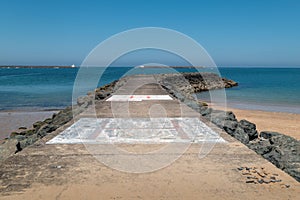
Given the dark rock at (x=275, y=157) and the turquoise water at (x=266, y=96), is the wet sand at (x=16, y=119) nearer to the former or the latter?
the dark rock at (x=275, y=157)

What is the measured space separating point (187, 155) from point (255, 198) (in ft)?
4.13

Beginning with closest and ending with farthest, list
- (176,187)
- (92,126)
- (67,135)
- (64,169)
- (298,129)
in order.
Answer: (176,187) < (64,169) < (67,135) < (92,126) < (298,129)

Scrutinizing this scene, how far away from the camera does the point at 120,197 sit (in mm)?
2797

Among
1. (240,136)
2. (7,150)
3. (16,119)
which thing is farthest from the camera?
(16,119)

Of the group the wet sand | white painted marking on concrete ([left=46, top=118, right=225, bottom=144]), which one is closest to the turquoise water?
the wet sand

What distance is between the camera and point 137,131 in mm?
5211

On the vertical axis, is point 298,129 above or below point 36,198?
below

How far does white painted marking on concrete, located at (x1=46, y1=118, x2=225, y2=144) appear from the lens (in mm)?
4613

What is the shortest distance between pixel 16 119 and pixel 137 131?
9.21 m

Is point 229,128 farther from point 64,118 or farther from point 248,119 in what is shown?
point 248,119

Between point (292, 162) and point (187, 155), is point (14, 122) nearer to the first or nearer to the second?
point (187, 155)

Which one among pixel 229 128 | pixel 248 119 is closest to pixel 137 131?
pixel 229 128

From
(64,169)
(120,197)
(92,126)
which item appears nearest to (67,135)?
(92,126)

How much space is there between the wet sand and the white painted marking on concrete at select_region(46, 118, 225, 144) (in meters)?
5.27
